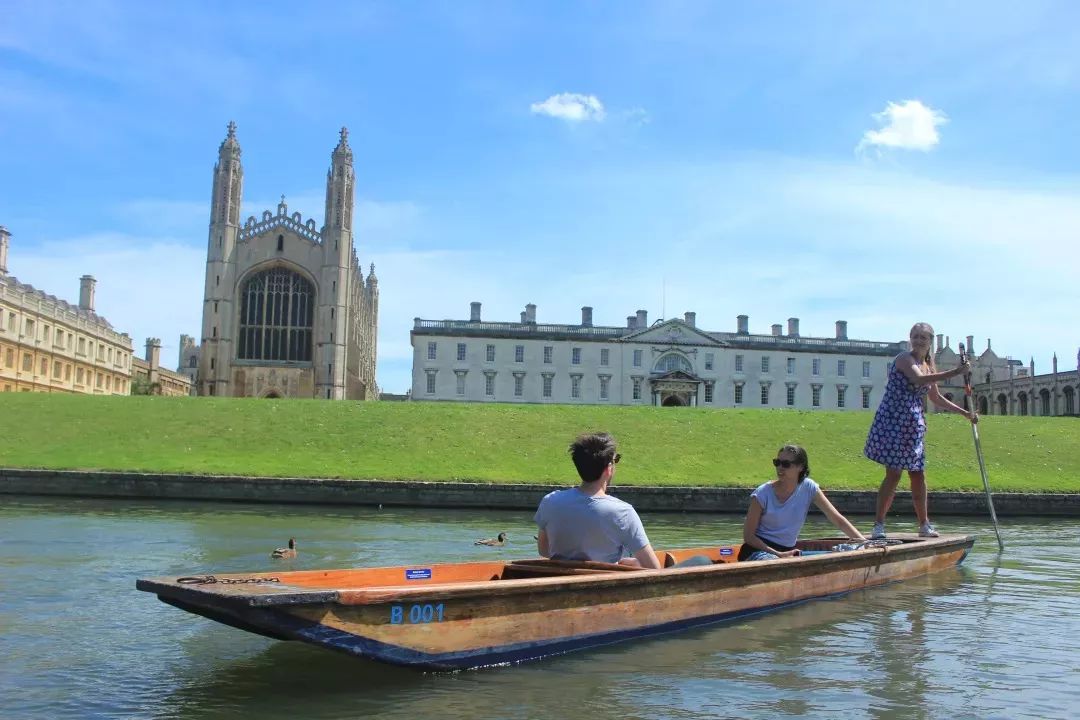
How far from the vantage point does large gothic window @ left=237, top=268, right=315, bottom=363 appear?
73.4 metres

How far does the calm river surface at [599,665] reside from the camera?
18.9ft

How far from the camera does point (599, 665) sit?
22.5ft

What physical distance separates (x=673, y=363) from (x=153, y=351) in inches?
2337

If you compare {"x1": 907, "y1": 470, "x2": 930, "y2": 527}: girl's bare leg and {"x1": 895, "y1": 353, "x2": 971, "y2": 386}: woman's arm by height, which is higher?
{"x1": 895, "y1": 353, "x2": 971, "y2": 386}: woman's arm

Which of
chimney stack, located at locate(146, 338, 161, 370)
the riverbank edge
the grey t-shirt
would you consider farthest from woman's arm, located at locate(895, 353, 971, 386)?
chimney stack, located at locate(146, 338, 161, 370)

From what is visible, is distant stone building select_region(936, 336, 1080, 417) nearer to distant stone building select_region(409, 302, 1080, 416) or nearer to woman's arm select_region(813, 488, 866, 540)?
distant stone building select_region(409, 302, 1080, 416)

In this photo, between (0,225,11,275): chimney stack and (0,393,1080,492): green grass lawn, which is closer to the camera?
(0,393,1080,492): green grass lawn

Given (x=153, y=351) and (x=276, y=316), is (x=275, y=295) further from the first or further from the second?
(x=153, y=351)

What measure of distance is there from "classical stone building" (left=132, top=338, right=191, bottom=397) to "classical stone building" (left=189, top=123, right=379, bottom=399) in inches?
997

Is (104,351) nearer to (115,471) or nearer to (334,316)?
(334,316)

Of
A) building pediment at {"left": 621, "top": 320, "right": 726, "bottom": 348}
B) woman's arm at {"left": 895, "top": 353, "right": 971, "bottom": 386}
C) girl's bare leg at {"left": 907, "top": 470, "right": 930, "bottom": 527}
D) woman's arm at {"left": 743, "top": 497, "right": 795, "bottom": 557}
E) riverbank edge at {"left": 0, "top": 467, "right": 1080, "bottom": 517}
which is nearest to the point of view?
woman's arm at {"left": 743, "top": 497, "right": 795, "bottom": 557}

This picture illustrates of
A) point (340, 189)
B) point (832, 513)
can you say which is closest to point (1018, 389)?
point (340, 189)

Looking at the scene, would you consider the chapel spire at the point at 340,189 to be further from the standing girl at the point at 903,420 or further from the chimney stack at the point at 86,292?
the standing girl at the point at 903,420

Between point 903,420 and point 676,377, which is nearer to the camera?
point 903,420
